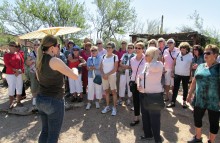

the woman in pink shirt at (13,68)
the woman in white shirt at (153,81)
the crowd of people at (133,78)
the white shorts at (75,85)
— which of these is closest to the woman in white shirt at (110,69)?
the crowd of people at (133,78)

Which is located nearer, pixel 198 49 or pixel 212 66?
pixel 212 66

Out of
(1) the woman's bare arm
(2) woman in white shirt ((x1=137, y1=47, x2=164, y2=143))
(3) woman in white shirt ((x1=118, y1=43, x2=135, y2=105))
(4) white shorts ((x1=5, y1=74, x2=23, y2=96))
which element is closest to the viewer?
(1) the woman's bare arm

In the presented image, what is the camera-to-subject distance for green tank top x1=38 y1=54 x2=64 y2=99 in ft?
9.51

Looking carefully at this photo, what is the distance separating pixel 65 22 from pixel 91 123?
1298 centimetres

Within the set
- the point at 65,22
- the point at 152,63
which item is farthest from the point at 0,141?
the point at 65,22

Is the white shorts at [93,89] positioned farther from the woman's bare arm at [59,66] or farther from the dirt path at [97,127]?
the woman's bare arm at [59,66]

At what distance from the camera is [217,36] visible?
14.9 meters

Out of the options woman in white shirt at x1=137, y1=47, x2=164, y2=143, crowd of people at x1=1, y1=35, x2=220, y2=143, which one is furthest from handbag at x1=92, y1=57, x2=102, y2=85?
woman in white shirt at x1=137, y1=47, x2=164, y2=143

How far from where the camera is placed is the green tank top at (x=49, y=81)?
9.51 ft

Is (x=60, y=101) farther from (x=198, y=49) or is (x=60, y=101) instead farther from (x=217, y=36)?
(x=217, y=36)

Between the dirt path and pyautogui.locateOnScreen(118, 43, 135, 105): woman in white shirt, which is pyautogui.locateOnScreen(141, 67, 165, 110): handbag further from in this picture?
pyautogui.locateOnScreen(118, 43, 135, 105): woman in white shirt

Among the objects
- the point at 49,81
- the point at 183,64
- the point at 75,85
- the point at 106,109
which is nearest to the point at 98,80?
the point at 106,109

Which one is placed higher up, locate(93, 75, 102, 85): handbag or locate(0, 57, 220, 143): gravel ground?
locate(93, 75, 102, 85): handbag

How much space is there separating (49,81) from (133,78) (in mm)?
2418
